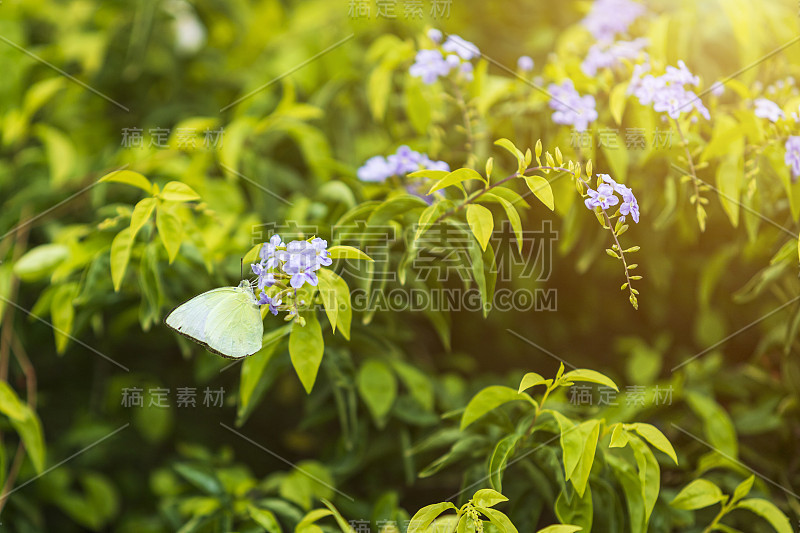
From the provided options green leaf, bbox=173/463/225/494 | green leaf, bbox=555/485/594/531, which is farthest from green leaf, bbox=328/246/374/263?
green leaf, bbox=173/463/225/494

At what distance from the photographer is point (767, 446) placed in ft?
3.83

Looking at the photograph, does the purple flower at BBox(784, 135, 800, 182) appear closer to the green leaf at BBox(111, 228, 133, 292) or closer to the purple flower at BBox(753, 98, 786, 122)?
the purple flower at BBox(753, 98, 786, 122)

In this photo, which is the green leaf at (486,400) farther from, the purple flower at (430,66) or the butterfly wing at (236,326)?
the purple flower at (430,66)

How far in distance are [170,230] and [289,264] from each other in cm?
25

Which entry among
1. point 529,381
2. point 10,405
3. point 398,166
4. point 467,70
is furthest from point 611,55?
point 10,405

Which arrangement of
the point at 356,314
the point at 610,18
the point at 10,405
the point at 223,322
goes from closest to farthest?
the point at 223,322
the point at 10,405
the point at 356,314
the point at 610,18

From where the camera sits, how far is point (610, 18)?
3.93 feet

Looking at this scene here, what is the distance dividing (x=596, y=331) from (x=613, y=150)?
2.41 ft

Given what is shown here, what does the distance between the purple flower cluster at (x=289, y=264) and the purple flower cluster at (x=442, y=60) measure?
449 mm

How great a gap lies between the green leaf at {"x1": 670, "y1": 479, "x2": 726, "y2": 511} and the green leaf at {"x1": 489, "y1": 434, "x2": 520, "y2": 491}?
0.27m

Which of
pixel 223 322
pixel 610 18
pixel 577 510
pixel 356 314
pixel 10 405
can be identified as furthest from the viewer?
pixel 610 18

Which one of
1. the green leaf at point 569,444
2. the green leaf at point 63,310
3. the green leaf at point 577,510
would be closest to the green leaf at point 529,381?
the green leaf at point 569,444

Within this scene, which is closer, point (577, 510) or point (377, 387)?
point (577, 510)

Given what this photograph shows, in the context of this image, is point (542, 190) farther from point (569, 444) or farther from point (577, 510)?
point (577, 510)
